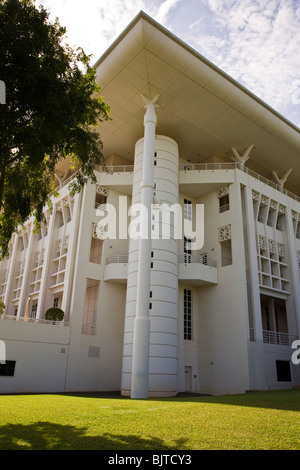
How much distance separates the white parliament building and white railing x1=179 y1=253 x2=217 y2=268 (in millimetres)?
86

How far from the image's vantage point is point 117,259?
25.6 metres

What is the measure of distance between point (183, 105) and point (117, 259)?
11568 mm

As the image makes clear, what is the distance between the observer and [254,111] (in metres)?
25.5

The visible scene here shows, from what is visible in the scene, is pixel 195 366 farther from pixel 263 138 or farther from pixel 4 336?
pixel 263 138

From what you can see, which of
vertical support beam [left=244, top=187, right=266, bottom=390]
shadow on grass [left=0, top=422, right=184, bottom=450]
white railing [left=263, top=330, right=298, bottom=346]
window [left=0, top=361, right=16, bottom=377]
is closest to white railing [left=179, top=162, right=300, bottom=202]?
vertical support beam [left=244, top=187, right=266, bottom=390]

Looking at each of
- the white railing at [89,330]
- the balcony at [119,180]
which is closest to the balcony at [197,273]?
the white railing at [89,330]

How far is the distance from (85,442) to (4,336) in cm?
1542

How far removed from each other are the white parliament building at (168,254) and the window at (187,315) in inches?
3.6

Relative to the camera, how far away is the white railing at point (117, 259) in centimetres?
2527

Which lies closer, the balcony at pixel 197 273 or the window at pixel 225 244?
the balcony at pixel 197 273

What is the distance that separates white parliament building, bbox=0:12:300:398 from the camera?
20.7m

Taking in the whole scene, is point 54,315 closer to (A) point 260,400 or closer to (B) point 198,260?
(B) point 198,260

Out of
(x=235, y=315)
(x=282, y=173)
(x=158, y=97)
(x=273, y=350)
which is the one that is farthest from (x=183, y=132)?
(x=273, y=350)

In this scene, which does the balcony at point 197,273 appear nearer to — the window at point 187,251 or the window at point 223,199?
the window at point 187,251
